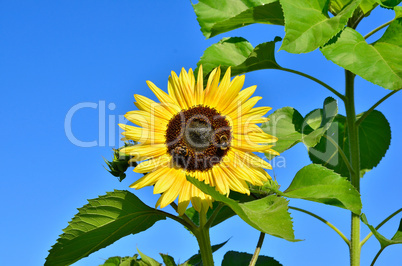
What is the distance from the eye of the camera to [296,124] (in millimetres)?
1571

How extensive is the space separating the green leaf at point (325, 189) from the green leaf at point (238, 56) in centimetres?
35

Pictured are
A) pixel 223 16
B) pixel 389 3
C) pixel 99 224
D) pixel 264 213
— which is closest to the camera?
pixel 264 213

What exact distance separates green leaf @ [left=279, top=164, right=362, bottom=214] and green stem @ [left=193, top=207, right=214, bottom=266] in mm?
201

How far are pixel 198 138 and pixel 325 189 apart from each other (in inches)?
14.2

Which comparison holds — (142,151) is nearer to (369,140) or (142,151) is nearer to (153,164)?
(153,164)

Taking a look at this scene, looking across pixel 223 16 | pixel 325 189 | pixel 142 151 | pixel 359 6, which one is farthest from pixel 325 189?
pixel 223 16

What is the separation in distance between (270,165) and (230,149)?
145mm

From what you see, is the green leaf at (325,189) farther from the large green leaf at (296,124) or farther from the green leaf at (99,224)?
the green leaf at (99,224)

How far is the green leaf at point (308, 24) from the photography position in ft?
3.91

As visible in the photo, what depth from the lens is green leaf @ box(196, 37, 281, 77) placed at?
4.77ft

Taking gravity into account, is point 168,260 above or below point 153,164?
below

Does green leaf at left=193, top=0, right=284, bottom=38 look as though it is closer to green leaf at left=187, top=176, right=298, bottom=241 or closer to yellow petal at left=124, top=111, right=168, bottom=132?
yellow petal at left=124, top=111, right=168, bottom=132

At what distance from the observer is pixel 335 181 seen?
127 centimetres

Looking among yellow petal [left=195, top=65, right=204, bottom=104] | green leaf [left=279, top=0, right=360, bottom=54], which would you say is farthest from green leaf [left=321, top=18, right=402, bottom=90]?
yellow petal [left=195, top=65, right=204, bottom=104]
